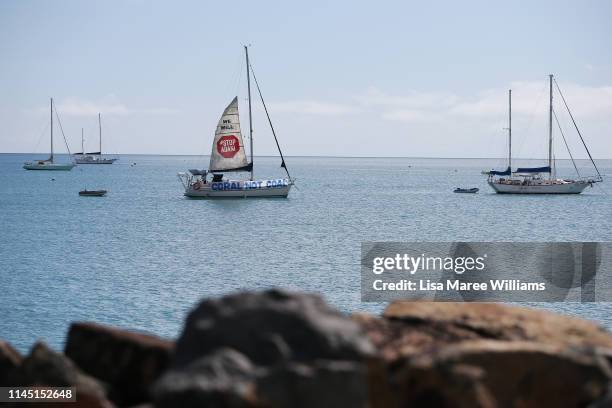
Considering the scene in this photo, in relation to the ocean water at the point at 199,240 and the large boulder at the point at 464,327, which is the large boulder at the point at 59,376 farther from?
the ocean water at the point at 199,240

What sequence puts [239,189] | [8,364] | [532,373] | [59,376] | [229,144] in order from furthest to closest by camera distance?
[239,189], [229,144], [8,364], [59,376], [532,373]

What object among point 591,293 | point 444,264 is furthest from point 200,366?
point 444,264

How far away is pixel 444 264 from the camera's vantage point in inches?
2060

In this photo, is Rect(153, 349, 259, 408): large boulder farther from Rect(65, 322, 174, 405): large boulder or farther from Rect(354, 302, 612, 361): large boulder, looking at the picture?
Rect(65, 322, 174, 405): large boulder

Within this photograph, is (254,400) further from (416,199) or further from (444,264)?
(416,199)

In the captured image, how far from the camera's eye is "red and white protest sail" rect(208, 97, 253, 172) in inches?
3743

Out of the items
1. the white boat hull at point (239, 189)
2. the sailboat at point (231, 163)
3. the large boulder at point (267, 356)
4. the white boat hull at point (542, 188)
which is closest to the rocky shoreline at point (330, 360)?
the large boulder at point (267, 356)

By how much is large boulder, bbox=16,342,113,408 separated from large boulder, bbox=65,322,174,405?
153mm

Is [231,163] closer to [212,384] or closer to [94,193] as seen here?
[94,193]

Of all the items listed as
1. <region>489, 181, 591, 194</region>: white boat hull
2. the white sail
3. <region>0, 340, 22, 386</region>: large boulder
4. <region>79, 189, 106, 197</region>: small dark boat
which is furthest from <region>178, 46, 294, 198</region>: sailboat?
<region>0, 340, 22, 386</region>: large boulder

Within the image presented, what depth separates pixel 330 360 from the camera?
6453 mm

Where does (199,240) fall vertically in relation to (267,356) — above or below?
below

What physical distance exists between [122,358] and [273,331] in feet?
8.12

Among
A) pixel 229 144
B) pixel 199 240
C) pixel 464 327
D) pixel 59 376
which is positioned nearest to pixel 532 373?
pixel 464 327
